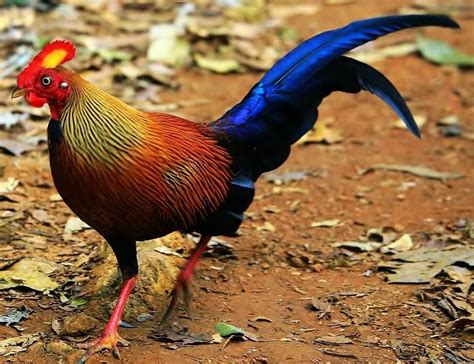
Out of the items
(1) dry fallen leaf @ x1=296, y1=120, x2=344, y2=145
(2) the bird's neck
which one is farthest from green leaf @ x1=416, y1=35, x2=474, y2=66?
(2) the bird's neck

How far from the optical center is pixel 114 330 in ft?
12.9

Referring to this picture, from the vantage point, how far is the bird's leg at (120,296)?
3.90m

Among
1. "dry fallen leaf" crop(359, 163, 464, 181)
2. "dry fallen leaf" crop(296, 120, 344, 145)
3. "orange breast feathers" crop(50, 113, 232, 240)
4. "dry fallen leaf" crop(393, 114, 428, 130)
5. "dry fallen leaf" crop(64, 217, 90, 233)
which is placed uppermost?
"orange breast feathers" crop(50, 113, 232, 240)

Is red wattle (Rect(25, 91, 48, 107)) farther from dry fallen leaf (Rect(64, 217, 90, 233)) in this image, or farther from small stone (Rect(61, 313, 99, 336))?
dry fallen leaf (Rect(64, 217, 90, 233))

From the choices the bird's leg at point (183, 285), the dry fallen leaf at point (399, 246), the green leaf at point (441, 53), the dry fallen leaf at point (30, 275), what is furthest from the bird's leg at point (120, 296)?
the green leaf at point (441, 53)

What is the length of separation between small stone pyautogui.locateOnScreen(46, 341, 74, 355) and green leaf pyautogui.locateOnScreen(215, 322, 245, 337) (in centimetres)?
71

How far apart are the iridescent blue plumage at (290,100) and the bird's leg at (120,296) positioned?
498mm

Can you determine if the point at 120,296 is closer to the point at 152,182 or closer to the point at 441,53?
the point at 152,182

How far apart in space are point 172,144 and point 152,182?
0.25m

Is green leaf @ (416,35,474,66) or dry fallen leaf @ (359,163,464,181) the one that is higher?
green leaf @ (416,35,474,66)

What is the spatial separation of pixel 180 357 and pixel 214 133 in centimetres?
115

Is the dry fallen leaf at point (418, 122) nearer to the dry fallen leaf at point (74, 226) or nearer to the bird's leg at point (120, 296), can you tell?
the dry fallen leaf at point (74, 226)

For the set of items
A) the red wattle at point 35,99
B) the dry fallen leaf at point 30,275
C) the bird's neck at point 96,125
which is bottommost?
the dry fallen leaf at point 30,275

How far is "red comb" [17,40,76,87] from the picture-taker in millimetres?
3879
